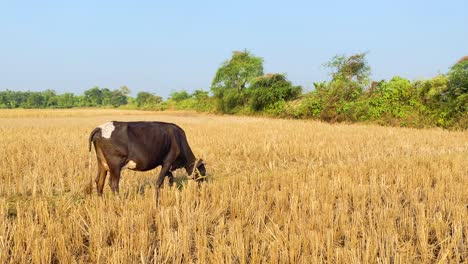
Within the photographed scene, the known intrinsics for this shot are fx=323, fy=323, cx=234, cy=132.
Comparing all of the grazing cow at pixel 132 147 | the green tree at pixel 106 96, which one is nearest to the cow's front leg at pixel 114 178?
the grazing cow at pixel 132 147

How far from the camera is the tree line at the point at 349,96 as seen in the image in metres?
16.5

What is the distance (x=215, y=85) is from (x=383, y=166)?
3435 cm

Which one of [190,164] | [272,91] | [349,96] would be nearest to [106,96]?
[272,91]

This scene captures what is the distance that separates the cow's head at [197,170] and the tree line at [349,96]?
48.9 feet

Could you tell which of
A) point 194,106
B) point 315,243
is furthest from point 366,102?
point 194,106

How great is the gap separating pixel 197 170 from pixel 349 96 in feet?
63.0

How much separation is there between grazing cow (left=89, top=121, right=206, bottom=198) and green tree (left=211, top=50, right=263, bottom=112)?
103 feet

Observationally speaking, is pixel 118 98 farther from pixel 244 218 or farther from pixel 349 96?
pixel 244 218

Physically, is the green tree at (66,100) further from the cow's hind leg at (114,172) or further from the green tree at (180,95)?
the cow's hind leg at (114,172)

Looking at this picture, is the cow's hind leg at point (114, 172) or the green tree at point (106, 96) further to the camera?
the green tree at point (106, 96)

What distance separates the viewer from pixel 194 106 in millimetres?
50531

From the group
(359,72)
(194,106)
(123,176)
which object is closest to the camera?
(123,176)

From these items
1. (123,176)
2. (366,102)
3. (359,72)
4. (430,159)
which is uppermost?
(359,72)

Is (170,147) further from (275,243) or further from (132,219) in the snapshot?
(275,243)
